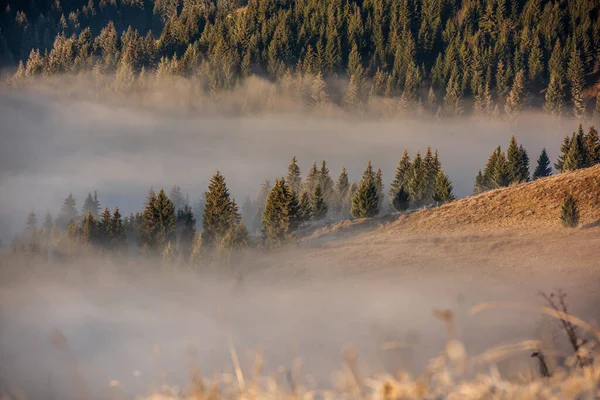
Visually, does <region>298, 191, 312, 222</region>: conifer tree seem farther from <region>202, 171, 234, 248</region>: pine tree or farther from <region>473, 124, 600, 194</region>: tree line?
<region>473, 124, 600, 194</region>: tree line

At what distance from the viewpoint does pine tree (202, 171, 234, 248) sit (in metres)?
98.2

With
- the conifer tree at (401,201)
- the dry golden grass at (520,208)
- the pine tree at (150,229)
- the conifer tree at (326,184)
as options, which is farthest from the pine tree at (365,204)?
the conifer tree at (326,184)

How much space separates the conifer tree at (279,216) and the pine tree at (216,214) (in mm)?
8403

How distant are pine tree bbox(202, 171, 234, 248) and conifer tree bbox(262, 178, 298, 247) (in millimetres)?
8403

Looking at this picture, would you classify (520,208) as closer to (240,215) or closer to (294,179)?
(240,215)

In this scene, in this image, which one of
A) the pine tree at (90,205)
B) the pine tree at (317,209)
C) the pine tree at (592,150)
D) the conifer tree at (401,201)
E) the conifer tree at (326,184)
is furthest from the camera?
the pine tree at (90,205)

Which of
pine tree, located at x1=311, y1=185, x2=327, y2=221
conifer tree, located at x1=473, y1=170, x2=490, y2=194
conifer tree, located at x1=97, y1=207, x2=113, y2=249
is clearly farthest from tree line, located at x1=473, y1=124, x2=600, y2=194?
conifer tree, located at x1=97, y1=207, x2=113, y2=249

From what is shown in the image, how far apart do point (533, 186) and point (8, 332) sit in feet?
263

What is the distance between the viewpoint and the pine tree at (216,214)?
98.2 meters

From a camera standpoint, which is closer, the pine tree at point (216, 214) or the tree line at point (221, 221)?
the tree line at point (221, 221)

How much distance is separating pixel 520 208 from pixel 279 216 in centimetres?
3415

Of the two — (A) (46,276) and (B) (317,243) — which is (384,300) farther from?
(A) (46,276)

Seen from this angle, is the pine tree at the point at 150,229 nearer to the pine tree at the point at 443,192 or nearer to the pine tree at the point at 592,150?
the pine tree at the point at 443,192

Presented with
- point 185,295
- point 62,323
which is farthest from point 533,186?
point 62,323
